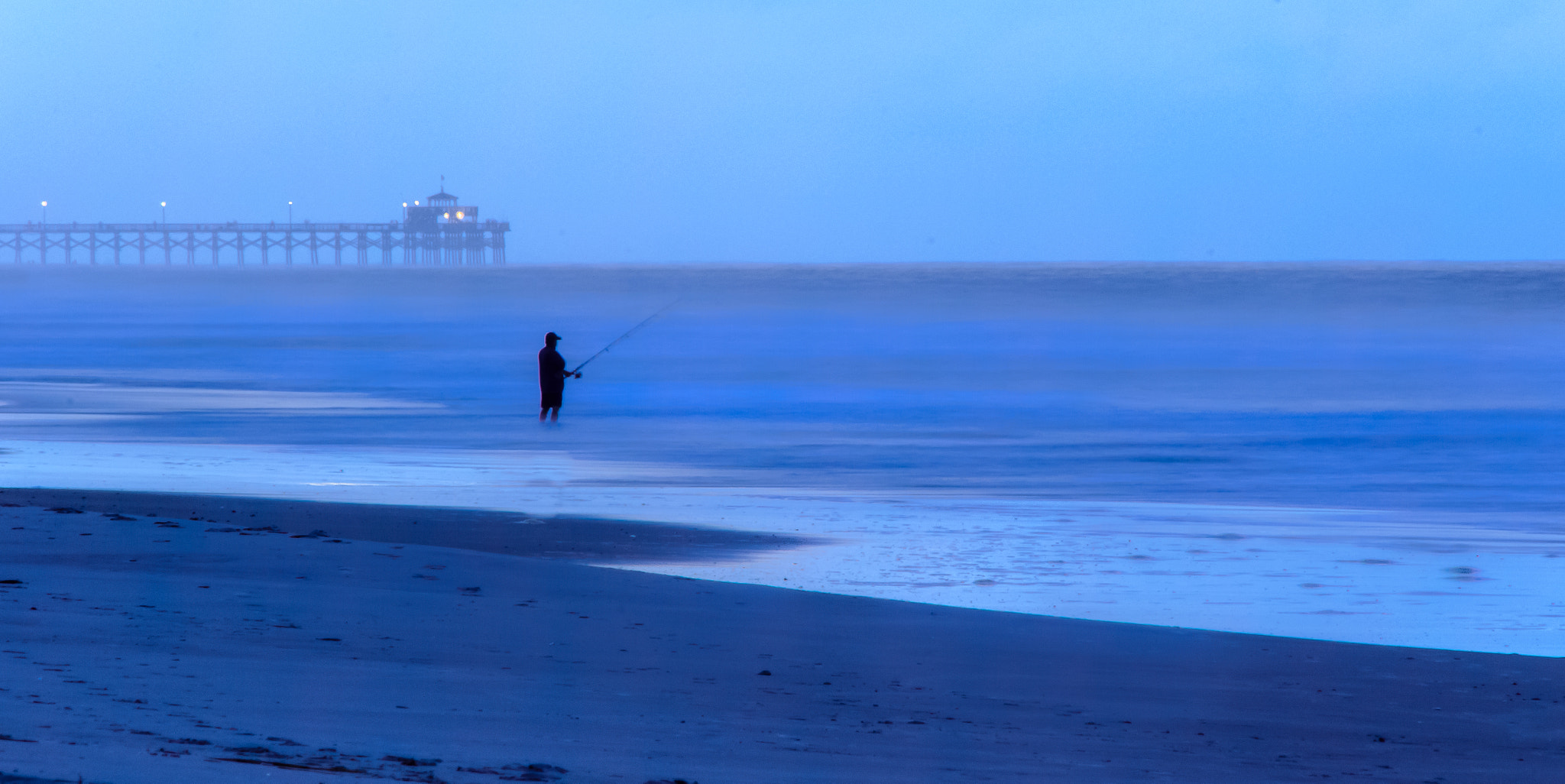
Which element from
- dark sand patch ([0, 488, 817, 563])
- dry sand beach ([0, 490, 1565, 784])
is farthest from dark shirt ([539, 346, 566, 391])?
dry sand beach ([0, 490, 1565, 784])

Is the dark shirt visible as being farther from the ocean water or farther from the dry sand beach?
the dry sand beach

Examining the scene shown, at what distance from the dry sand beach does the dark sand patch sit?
1158 mm

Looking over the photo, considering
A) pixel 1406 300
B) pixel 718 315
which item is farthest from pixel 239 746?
pixel 1406 300

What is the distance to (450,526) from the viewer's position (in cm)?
1034

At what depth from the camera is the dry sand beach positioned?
4.36 metres

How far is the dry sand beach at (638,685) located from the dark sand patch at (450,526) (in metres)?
1.16

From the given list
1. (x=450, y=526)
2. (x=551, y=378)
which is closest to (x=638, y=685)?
(x=450, y=526)

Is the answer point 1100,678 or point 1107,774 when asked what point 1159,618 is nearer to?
point 1100,678

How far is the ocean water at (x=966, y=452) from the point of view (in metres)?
8.68

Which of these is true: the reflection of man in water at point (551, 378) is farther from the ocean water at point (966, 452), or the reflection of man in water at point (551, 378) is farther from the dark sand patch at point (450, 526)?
the dark sand patch at point (450, 526)

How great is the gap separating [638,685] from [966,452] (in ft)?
38.1

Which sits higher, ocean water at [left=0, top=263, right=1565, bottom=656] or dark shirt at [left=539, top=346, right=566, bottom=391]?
dark shirt at [left=539, top=346, right=566, bottom=391]

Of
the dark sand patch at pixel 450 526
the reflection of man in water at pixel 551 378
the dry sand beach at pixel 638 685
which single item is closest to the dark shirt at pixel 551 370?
the reflection of man in water at pixel 551 378

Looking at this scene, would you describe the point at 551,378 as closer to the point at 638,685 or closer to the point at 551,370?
the point at 551,370
